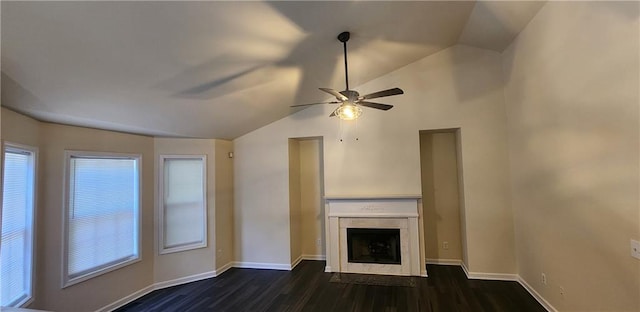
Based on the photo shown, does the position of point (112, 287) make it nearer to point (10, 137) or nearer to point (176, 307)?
point (176, 307)

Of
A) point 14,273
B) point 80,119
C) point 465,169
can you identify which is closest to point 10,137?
point 80,119

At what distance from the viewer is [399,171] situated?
14.7 ft

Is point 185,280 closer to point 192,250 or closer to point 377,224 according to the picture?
point 192,250

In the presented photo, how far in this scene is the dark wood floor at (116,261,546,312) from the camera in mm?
3389

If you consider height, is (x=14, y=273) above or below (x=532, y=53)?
below

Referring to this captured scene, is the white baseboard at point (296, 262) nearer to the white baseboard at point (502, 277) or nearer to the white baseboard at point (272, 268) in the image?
the white baseboard at point (272, 268)

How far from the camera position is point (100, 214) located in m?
3.60

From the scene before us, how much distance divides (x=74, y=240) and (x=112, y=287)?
0.81 metres

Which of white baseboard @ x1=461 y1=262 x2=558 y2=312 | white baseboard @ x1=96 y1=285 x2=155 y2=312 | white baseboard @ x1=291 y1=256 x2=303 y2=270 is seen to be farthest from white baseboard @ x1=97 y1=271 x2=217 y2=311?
white baseboard @ x1=461 y1=262 x2=558 y2=312

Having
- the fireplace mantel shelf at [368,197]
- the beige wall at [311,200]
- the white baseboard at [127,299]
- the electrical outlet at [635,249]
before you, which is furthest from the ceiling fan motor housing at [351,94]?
the white baseboard at [127,299]

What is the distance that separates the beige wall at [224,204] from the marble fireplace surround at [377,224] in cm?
183

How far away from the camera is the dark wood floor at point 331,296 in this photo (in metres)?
3.39

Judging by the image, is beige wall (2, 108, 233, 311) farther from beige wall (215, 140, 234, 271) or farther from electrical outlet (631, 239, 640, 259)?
electrical outlet (631, 239, 640, 259)

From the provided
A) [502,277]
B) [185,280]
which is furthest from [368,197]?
[185,280]
